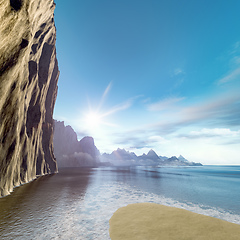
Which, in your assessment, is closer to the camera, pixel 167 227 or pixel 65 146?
pixel 167 227

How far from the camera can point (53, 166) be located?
54.4 meters

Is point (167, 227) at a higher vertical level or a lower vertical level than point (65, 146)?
lower

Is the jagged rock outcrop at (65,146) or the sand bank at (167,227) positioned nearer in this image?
the sand bank at (167,227)

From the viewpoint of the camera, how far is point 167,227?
7.82 metres

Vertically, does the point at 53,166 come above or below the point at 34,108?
below

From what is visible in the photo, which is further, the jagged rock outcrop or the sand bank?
the jagged rock outcrop

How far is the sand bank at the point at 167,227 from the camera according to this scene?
22.6 feet

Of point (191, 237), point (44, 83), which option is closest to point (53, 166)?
point (44, 83)

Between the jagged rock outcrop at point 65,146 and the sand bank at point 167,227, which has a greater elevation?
the jagged rock outcrop at point 65,146

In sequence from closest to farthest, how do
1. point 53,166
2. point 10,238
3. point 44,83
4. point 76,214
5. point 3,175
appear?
point 10,238 < point 76,214 < point 3,175 < point 44,83 < point 53,166

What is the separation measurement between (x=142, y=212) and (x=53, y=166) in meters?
54.2

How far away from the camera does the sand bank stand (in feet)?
22.6

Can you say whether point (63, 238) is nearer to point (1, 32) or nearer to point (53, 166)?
point (1, 32)

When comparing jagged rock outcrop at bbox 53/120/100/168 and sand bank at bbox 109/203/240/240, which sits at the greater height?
jagged rock outcrop at bbox 53/120/100/168
